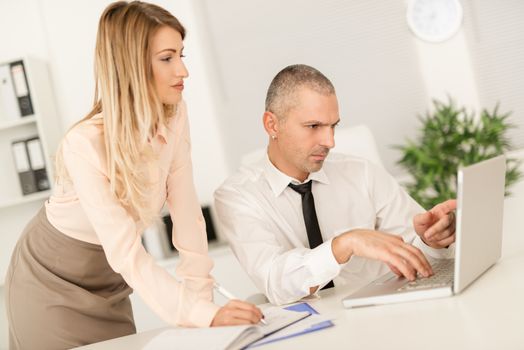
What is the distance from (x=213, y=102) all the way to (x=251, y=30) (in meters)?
0.58

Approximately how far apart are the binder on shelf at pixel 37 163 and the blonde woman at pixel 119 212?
2.22 m

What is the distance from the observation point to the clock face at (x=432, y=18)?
4356 mm

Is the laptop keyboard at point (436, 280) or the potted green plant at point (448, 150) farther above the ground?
the laptop keyboard at point (436, 280)

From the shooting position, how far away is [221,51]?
4383 mm

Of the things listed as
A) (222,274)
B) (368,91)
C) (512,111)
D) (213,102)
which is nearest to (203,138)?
(213,102)

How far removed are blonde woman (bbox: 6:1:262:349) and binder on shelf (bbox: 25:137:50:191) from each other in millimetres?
2223

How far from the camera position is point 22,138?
4.07 m

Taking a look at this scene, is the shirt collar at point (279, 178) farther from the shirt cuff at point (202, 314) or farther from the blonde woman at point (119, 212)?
the shirt cuff at point (202, 314)

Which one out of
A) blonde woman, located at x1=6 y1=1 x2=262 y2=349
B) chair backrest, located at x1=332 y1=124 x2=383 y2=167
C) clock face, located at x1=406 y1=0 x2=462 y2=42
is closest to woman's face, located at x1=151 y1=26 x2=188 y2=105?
blonde woman, located at x1=6 y1=1 x2=262 y2=349

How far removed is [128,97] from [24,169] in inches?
Answer: 108

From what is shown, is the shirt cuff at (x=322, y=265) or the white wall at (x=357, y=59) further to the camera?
the white wall at (x=357, y=59)

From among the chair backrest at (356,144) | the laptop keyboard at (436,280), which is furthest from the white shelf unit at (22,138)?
the laptop keyboard at (436,280)

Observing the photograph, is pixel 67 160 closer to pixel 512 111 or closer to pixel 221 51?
pixel 221 51

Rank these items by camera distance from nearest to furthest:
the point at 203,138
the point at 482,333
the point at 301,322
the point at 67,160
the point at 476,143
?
the point at 482,333 → the point at 301,322 → the point at 67,160 → the point at 476,143 → the point at 203,138
